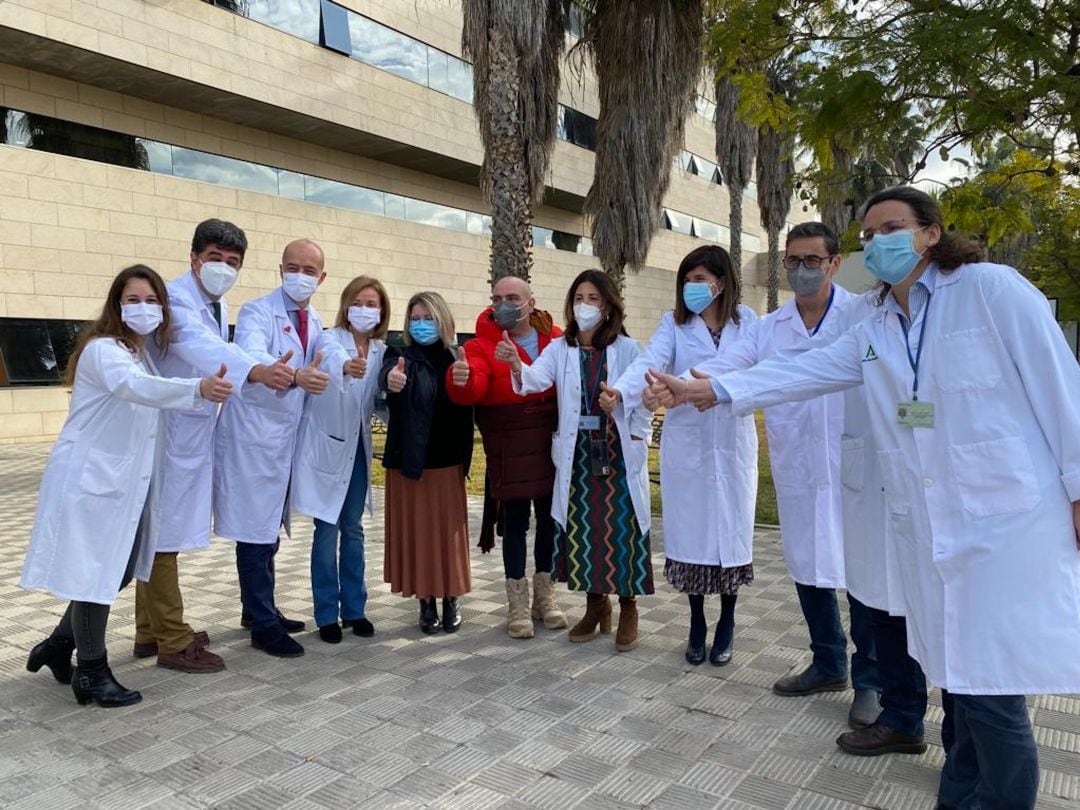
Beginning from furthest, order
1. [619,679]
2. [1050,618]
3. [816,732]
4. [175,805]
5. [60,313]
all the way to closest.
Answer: [60,313] → [619,679] → [816,732] → [175,805] → [1050,618]

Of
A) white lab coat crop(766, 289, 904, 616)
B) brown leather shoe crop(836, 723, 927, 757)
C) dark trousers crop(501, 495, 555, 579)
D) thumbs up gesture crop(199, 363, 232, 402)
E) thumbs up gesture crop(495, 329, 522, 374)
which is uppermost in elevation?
thumbs up gesture crop(495, 329, 522, 374)

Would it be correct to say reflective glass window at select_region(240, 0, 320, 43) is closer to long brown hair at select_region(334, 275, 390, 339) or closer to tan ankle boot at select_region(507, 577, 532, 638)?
long brown hair at select_region(334, 275, 390, 339)

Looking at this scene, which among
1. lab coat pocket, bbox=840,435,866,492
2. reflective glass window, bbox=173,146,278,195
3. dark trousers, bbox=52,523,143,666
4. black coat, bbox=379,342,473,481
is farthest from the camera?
reflective glass window, bbox=173,146,278,195

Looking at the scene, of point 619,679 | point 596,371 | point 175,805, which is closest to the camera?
point 175,805

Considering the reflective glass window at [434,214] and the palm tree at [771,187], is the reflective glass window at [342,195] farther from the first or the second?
the palm tree at [771,187]

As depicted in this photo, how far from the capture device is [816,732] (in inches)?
127

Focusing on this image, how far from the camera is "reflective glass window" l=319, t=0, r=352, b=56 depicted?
61.9 feet

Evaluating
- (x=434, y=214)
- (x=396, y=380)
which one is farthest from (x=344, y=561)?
(x=434, y=214)

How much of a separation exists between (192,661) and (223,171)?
16323 mm

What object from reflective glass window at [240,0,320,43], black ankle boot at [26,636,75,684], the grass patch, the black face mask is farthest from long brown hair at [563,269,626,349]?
reflective glass window at [240,0,320,43]

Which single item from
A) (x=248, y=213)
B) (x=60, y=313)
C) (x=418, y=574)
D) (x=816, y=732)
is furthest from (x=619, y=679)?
(x=248, y=213)

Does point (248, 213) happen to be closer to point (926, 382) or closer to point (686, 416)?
point (686, 416)

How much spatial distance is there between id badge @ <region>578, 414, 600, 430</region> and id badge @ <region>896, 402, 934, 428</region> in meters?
1.94

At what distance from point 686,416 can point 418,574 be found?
176 cm
